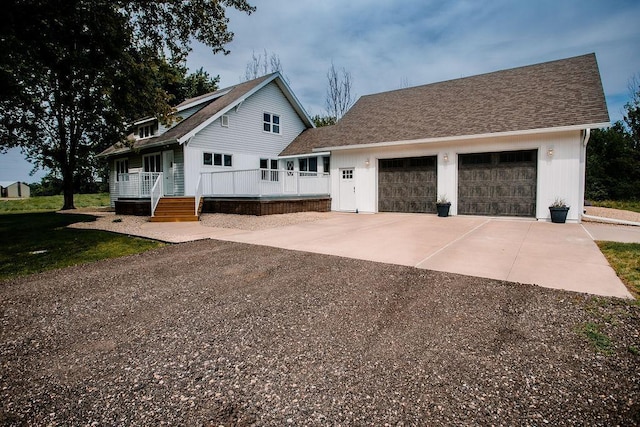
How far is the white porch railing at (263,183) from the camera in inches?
534

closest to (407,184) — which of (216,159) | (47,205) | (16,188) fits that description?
(216,159)

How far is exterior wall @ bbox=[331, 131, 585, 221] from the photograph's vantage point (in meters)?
11.0

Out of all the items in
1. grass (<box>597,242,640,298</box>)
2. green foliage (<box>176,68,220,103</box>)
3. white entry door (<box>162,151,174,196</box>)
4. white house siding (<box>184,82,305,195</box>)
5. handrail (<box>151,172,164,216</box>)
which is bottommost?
grass (<box>597,242,640,298</box>)

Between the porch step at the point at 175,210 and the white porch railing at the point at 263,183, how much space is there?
1.41 metres

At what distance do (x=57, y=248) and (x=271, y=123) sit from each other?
46.6 ft

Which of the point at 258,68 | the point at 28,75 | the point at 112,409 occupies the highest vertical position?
the point at 258,68

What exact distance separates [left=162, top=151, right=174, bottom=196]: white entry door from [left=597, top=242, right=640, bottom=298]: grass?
1744cm

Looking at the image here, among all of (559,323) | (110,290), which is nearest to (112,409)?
(110,290)

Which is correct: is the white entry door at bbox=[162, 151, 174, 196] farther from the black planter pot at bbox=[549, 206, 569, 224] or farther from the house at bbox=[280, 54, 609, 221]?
the black planter pot at bbox=[549, 206, 569, 224]

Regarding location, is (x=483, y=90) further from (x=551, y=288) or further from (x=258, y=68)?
(x=258, y=68)

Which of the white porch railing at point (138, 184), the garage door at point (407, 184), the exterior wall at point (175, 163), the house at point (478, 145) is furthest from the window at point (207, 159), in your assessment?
the garage door at point (407, 184)

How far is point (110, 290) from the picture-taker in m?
4.54

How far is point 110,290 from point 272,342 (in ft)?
9.89

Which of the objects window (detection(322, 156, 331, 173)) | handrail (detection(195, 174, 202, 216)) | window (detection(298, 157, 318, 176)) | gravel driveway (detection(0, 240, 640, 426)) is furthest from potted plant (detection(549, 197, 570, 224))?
handrail (detection(195, 174, 202, 216))
